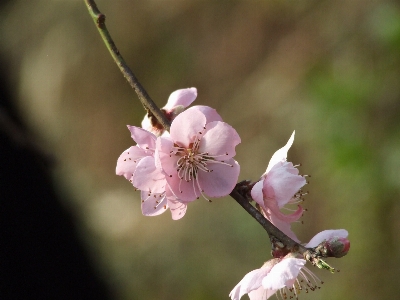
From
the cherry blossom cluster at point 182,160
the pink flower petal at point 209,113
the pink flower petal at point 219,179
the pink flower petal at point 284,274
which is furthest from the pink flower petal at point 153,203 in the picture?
the pink flower petal at point 284,274

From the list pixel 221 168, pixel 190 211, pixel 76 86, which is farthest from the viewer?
pixel 76 86

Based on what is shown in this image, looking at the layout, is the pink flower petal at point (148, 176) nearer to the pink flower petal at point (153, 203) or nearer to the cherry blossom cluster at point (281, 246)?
the pink flower petal at point (153, 203)

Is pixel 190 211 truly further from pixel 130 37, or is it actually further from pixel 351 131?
pixel 130 37

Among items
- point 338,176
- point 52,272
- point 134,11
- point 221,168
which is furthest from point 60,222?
point 221,168

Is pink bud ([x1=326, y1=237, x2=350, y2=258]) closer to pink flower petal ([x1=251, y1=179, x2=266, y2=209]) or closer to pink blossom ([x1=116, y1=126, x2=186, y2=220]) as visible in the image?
pink flower petal ([x1=251, y1=179, x2=266, y2=209])

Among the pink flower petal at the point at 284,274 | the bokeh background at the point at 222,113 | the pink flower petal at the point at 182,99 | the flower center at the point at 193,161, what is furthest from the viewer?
the bokeh background at the point at 222,113
